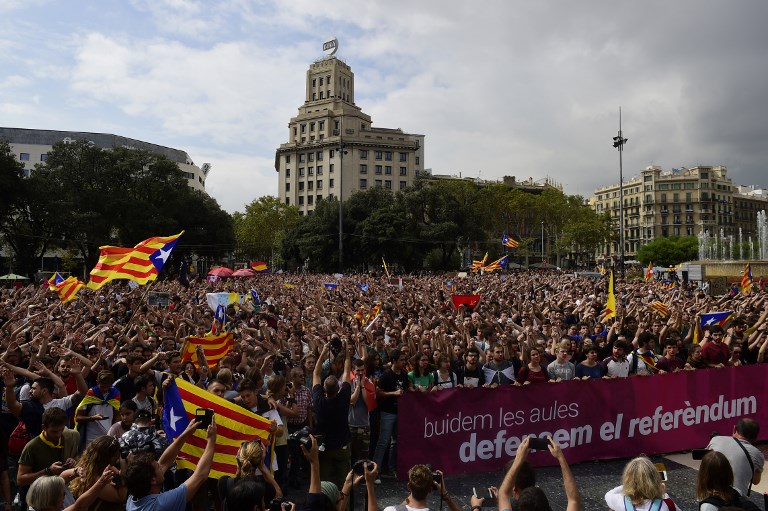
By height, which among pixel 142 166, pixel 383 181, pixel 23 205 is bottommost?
pixel 23 205

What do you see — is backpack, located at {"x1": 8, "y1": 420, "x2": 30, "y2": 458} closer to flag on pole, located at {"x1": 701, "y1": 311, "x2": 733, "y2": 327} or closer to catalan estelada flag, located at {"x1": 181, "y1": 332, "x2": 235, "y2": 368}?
catalan estelada flag, located at {"x1": 181, "y1": 332, "x2": 235, "y2": 368}

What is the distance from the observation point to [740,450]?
16.0ft

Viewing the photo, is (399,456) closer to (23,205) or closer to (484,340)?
(484,340)

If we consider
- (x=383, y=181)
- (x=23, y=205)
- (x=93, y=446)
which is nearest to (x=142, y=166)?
(x=23, y=205)

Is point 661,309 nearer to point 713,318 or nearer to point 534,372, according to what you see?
point 713,318

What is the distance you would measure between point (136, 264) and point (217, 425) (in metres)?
8.56

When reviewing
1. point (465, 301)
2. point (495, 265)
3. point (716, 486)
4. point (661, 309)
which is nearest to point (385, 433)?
point (716, 486)

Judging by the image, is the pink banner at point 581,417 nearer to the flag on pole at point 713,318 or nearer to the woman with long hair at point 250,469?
the woman with long hair at point 250,469

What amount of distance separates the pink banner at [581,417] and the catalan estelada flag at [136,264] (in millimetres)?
7470

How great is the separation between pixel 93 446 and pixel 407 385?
164 inches

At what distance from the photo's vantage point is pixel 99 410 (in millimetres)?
6125

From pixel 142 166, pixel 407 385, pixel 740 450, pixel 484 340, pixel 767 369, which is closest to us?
pixel 740 450

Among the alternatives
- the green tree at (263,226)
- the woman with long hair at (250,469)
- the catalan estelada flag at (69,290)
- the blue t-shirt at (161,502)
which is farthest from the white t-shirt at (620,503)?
the green tree at (263,226)

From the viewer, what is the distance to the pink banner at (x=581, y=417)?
23.4ft
